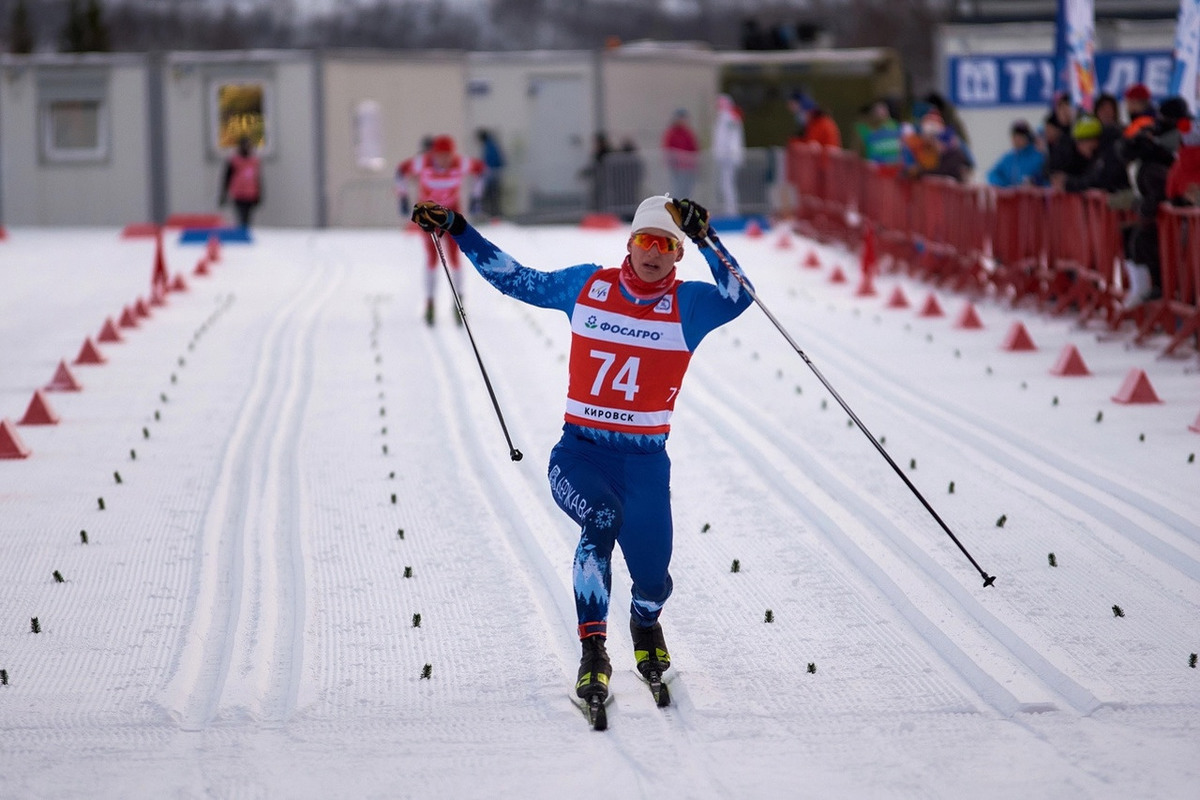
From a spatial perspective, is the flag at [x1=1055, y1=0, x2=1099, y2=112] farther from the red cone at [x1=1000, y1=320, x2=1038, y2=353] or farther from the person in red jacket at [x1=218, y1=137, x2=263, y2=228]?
the person in red jacket at [x1=218, y1=137, x2=263, y2=228]

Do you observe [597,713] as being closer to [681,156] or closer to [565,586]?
[565,586]

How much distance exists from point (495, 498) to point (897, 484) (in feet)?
7.07

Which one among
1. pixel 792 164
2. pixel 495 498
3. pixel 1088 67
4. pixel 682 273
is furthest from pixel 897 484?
pixel 792 164

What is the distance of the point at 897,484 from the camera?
9.48 m

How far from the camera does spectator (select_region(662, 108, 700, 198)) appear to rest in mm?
29141

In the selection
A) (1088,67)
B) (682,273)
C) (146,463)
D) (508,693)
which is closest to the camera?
(508,693)

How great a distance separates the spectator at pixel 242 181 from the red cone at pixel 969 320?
51.5 feet

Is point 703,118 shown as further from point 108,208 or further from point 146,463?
point 146,463

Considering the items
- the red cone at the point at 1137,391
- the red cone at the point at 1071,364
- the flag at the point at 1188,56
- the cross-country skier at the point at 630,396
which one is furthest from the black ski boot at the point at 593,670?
the flag at the point at 1188,56

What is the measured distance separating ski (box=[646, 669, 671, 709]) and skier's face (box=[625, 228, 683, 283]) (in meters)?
1.36

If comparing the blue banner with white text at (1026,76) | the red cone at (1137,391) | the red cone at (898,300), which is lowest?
the red cone at (1137,391)

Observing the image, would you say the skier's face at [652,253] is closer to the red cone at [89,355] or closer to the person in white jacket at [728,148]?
the red cone at [89,355]

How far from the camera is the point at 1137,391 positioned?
11.6 metres

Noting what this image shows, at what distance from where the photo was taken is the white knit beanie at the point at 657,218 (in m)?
5.90
